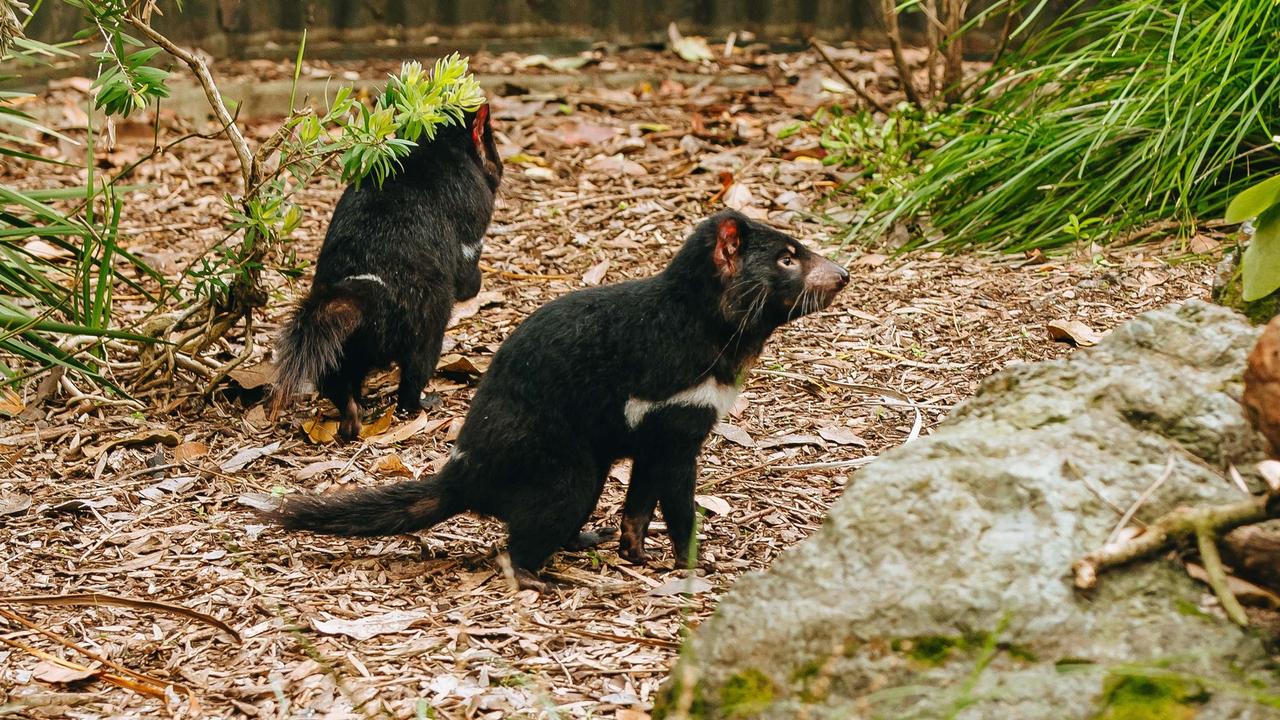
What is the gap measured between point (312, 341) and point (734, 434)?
1329 mm

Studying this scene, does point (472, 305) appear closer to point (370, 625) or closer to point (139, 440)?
point (139, 440)

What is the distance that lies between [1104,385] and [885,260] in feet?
10.1

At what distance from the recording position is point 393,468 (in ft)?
13.1

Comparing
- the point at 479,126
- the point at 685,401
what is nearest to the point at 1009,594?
the point at 685,401

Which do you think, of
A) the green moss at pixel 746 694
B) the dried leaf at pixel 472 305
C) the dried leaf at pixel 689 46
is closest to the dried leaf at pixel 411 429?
the dried leaf at pixel 472 305

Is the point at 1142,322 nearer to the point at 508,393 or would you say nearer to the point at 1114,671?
the point at 1114,671

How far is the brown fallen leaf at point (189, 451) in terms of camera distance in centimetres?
404

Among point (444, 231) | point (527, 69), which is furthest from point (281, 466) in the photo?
point (527, 69)

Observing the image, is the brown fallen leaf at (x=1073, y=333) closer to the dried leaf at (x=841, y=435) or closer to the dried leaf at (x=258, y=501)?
the dried leaf at (x=841, y=435)

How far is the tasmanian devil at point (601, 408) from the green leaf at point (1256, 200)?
1.17 meters

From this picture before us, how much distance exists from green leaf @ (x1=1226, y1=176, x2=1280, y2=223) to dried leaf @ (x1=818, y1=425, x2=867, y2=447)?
1499 mm

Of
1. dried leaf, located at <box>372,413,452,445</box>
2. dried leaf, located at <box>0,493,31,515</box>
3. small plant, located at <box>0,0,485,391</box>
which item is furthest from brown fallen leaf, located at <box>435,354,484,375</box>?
dried leaf, located at <box>0,493,31,515</box>

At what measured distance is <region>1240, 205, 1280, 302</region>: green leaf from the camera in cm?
266

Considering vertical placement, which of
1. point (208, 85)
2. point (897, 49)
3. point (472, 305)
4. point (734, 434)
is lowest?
point (734, 434)
